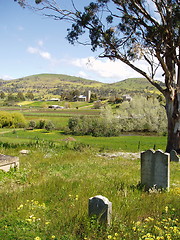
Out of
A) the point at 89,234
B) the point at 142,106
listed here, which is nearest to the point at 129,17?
the point at 89,234

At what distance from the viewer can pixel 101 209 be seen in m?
4.33

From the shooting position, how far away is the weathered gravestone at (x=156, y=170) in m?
7.06

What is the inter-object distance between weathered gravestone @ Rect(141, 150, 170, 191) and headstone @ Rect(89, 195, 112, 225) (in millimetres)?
3162

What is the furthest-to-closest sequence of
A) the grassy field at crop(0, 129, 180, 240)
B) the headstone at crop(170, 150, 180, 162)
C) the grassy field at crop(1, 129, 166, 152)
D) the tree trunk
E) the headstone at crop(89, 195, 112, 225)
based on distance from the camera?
the grassy field at crop(1, 129, 166, 152) < the tree trunk < the headstone at crop(170, 150, 180, 162) < the headstone at crop(89, 195, 112, 225) < the grassy field at crop(0, 129, 180, 240)

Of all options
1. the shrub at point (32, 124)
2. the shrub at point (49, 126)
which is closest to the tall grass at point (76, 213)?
the shrub at point (49, 126)

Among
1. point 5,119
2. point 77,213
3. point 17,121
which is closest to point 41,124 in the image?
point 17,121

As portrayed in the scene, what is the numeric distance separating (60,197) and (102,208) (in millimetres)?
1668

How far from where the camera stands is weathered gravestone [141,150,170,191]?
7.06m

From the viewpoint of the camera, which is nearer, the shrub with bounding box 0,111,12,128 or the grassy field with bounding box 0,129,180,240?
the grassy field with bounding box 0,129,180,240

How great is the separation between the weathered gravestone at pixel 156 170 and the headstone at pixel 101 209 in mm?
3162

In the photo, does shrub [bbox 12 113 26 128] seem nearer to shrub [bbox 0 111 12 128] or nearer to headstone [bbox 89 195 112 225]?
shrub [bbox 0 111 12 128]

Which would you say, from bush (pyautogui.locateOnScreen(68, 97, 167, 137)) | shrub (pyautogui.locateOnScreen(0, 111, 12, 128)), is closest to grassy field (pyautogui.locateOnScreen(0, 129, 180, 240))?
bush (pyautogui.locateOnScreen(68, 97, 167, 137))

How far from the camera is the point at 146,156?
7.44m

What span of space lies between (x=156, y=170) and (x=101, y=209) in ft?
11.1
